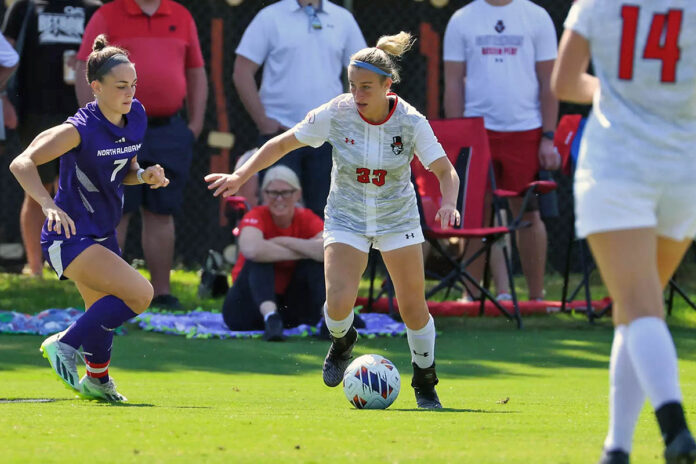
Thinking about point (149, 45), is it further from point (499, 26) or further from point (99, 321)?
point (99, 321)

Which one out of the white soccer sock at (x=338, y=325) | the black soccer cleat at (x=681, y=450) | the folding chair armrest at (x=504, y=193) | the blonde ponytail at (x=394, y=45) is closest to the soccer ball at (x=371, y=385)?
the white soccer sock at (x=338, y=325)

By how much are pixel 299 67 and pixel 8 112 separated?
289 cm

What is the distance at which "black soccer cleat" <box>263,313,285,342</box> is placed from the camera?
8.83m

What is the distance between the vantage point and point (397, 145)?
20.2ft

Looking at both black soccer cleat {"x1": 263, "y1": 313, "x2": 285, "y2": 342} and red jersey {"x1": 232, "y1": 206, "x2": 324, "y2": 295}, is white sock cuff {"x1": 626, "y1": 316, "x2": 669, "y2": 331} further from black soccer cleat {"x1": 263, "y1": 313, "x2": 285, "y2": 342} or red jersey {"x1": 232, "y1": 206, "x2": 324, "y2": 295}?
red jersey {"x1": 232, "y1": 206, "x2": 324, "y2": 295}

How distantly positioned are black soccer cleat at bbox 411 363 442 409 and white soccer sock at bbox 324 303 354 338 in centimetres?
44

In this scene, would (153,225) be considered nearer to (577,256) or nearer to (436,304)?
(436,304)

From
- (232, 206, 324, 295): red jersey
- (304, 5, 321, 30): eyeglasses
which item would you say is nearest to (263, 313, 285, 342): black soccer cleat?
(232, 206, 324, 295): red jersey

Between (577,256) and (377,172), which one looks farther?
(577,256)

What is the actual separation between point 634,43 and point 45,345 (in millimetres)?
3540

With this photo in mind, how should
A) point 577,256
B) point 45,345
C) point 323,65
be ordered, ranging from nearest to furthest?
point 45,345 → point 323,65 → point 577,256

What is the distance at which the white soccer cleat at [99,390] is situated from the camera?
6.14 metres

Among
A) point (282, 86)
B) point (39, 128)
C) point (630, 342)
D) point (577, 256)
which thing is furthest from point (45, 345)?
point (577, 256)

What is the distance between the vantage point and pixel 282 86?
990 cm
